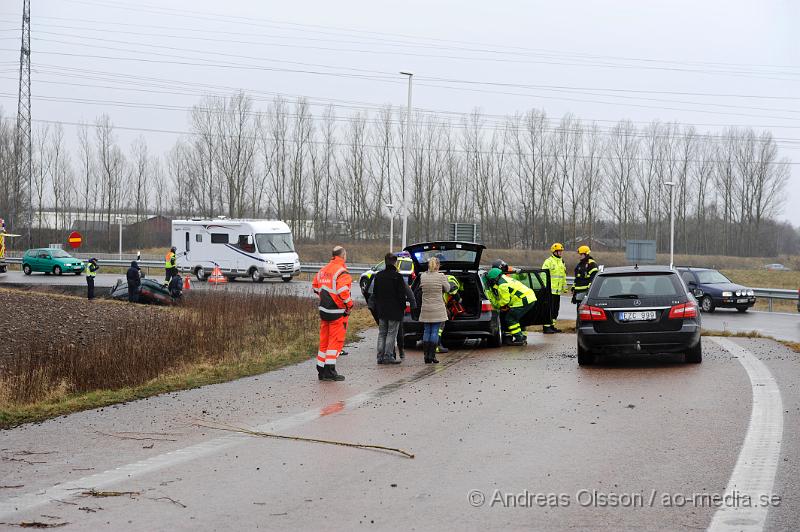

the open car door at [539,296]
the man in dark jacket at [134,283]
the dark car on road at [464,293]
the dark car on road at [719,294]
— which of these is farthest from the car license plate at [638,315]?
the man in dark jacket at [134,283]

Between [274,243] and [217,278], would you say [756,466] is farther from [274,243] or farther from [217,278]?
[274,243]

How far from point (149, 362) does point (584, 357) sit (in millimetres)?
6583

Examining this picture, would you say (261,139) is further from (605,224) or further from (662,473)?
(662,473)

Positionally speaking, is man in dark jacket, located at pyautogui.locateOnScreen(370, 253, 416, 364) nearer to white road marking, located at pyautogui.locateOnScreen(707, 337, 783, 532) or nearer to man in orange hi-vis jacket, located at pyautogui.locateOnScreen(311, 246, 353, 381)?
man in orange hi-vis jacket, located at pyautogui.locateOnScreen(311, 246, 353, 381)

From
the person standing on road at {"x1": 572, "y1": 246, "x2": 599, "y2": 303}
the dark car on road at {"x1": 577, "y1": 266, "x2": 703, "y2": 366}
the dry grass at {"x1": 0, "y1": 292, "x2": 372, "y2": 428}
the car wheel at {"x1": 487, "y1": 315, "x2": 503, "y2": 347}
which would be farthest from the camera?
the person standing on road at {"x1": 572, "y1": 246, "x2": 599, "y2": 303}

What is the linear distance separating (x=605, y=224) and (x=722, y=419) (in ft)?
240

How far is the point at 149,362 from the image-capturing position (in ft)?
47.7

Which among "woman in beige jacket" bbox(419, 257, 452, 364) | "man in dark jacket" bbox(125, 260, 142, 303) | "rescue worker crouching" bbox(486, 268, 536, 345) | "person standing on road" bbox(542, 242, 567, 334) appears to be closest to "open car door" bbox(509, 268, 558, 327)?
"rescue worker crouching" bbox(486, 268, 536, 345)

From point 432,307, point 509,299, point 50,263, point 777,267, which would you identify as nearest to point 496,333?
point 509,299

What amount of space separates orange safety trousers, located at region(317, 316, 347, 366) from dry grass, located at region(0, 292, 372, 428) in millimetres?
1500

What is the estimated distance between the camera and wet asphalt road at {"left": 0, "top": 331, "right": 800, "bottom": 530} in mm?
6070

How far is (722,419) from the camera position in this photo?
936cm

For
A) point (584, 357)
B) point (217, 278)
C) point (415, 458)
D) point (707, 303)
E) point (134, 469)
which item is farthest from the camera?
point (217, 278)

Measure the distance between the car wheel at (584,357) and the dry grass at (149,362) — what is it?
459 cm
